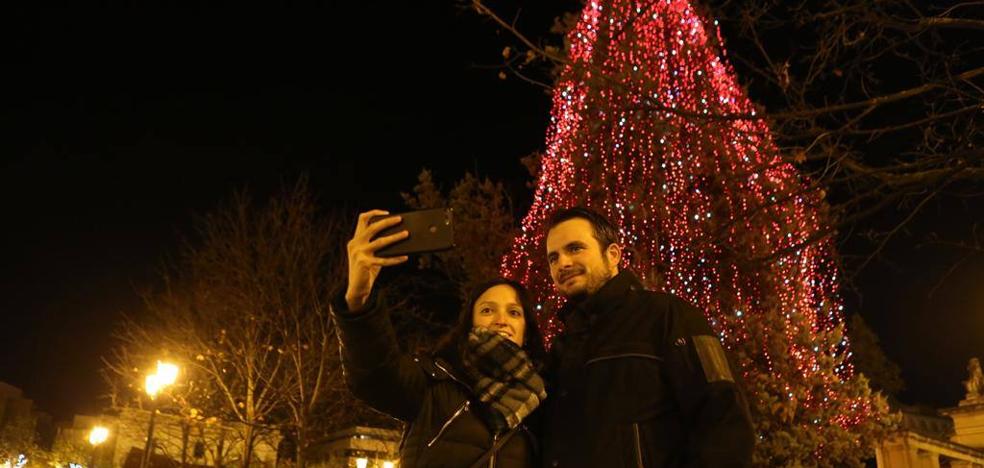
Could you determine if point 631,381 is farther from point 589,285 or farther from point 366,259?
point 366,259

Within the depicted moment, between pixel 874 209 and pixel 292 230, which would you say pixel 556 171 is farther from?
pixel 292 230

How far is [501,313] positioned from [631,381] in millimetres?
1008

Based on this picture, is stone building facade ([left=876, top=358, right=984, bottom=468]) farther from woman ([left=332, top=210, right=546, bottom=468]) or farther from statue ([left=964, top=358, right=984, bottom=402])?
woman ([left=332, top=210, right=546, bottom=468])

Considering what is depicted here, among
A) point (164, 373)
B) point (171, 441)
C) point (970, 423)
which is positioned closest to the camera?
point (164, 373)

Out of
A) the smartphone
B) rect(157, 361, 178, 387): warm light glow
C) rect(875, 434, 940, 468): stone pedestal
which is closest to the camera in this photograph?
the smartphone

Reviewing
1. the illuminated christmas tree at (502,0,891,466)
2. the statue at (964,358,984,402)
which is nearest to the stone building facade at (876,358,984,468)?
the statue at (964,358,984,402)

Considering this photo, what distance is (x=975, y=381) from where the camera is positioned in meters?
22.9

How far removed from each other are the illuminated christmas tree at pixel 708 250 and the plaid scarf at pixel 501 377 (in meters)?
8.29

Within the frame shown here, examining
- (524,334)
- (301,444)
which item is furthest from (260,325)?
(524,334)

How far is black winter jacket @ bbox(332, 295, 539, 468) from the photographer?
273cm

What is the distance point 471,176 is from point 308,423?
26.2 feet

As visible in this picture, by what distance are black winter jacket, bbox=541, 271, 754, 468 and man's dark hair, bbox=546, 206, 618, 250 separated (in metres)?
0.21

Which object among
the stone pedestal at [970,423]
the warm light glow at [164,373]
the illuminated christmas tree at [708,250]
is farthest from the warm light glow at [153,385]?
the stone pedestal at [970,423]

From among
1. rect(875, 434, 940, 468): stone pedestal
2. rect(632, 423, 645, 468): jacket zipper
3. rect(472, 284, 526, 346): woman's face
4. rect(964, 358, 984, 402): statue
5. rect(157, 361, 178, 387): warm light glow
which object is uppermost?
rect(964, 358, 984, 402): statue
